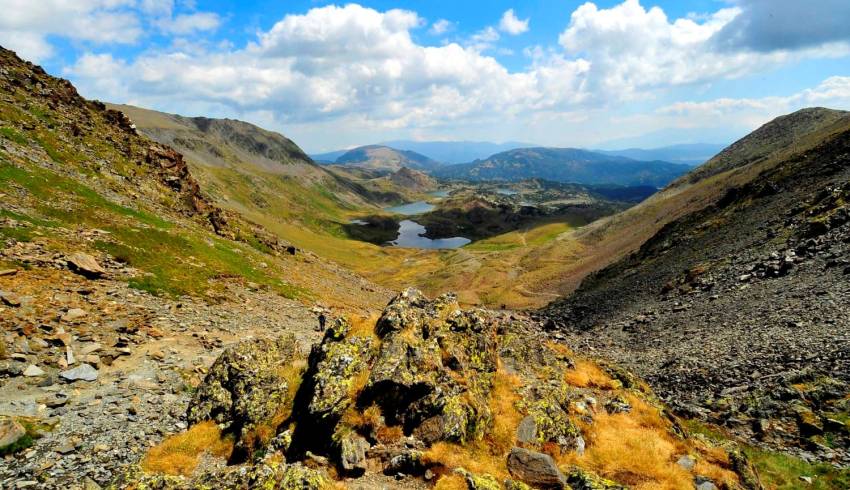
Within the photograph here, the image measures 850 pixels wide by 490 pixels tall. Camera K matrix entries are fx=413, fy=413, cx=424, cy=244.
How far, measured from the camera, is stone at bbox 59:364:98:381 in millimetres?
19344

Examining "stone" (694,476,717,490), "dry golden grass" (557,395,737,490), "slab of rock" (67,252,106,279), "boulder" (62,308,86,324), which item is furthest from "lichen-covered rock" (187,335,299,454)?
"stone" (694,476,717,490)

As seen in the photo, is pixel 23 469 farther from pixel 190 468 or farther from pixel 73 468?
pixel 190 468

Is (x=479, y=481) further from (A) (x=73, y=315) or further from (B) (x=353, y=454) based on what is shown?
(A) (x=73, y=315)

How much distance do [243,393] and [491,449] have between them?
11.5m

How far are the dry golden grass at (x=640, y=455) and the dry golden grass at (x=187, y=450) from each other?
1430 centimetres

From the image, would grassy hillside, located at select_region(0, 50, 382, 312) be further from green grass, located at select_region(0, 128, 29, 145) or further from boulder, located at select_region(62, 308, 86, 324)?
boulder, located at select_region(62, 308, 86, 324)

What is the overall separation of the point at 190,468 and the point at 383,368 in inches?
326

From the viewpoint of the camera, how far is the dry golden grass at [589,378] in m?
26.2

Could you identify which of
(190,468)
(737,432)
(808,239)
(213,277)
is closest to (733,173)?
(808,239)

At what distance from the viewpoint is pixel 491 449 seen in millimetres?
16578

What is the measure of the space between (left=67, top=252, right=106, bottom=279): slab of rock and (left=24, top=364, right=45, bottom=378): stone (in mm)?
11255

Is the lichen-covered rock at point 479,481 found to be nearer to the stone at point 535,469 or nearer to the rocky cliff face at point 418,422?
the rocky cliff face at point 418,422

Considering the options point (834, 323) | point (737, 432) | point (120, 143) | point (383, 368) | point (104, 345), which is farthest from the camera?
point (120, 143)

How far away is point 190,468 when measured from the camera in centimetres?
1612
